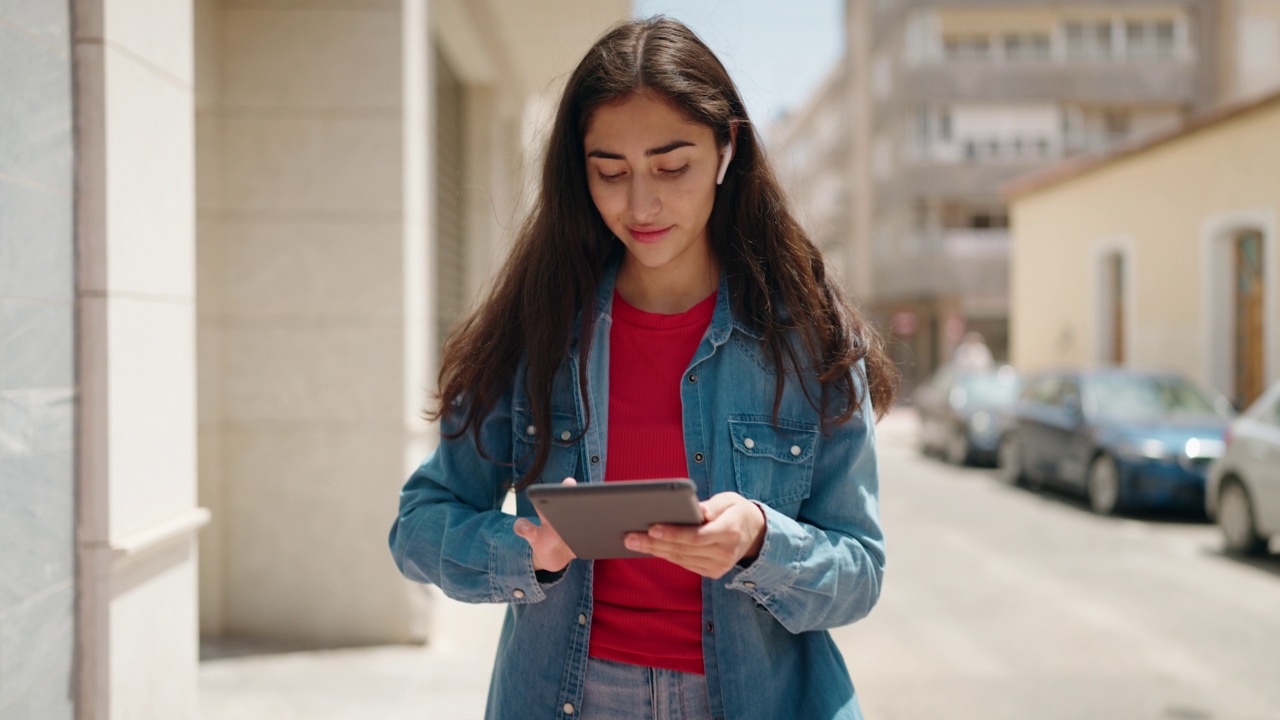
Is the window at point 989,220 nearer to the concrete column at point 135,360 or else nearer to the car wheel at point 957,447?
the car wheel at point 957,447

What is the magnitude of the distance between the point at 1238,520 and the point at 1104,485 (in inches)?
99.1

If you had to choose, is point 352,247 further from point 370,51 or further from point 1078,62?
point 1078,62

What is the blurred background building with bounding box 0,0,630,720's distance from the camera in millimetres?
2604

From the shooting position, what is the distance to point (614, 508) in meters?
1.59

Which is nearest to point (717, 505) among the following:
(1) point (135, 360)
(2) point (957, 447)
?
(1) point (135, 360)

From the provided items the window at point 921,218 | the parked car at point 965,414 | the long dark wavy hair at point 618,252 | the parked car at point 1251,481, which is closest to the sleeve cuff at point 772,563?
the long dark wavy hair at point 618,252

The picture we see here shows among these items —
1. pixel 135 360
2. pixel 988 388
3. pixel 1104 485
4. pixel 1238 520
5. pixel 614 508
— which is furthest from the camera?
pixel 988 388

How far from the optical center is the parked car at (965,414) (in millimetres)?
16750

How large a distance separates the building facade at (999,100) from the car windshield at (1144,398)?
23.1 m

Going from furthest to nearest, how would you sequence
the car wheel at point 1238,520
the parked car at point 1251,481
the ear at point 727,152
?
the car wheel at point 1238,520 < the parked car at point 1251,481 < the ear at point 727,152

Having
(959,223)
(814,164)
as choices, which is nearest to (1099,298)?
(959,223)

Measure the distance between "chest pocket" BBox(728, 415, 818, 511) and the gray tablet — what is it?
1.13 feet

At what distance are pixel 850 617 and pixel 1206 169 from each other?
1730 cm

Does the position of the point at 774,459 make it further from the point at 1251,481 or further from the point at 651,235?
the point at 1251,481
